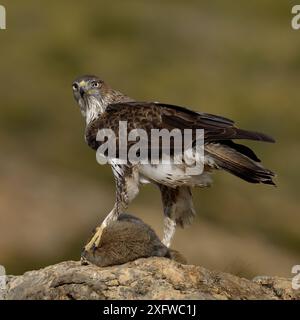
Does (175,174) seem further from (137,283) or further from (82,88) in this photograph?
(82,88)

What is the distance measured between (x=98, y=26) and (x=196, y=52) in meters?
4.92

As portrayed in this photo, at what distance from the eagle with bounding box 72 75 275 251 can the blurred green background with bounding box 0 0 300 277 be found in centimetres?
253

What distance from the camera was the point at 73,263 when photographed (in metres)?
13.8

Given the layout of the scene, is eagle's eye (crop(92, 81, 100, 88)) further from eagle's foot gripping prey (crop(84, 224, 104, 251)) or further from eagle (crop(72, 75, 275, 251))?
eagle's foot gripping prey (crop(84, 224, 104, 251))

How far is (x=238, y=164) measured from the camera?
14219 millimetres

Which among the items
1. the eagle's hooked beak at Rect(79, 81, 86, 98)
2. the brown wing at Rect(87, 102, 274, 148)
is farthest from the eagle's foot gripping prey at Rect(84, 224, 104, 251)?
the eagle's hooked beak at Rect(79, 81, 86, 98)

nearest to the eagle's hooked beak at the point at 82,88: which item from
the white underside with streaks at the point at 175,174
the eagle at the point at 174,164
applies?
the eagle at the point at 174,164

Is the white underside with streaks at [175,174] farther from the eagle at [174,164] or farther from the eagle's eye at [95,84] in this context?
the eagle's eye at [95,84]

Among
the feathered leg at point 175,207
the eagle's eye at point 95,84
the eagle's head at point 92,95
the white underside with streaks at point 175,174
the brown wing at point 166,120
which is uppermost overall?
the eagle's eye at point 95,84

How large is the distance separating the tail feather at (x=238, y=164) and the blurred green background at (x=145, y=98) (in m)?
3.08

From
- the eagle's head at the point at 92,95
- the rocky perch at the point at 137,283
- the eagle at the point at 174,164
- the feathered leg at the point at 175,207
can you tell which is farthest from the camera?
the eagle's head at the point at 92,95

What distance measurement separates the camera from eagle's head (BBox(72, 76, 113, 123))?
15.7 meters

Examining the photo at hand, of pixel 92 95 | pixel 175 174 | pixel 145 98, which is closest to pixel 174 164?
pixel 175 174

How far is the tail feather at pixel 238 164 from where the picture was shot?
1410 centimetres
